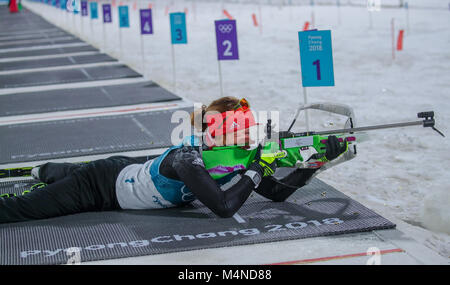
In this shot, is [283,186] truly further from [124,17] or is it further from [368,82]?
[124,17]

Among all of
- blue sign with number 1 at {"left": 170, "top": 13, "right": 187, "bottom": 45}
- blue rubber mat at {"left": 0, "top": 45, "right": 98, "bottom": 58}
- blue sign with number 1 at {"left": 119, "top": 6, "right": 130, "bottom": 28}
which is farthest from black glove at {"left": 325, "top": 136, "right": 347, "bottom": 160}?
blue rubber mat at {"left": 0, "top": 45, "right": 98, "bottom": 58}

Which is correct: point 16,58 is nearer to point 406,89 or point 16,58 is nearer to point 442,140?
point 406,89

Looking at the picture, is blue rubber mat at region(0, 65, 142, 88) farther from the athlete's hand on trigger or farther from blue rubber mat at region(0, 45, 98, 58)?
the athlete's hand on trigger

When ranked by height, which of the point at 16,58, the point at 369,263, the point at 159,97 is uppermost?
the point at 16,58

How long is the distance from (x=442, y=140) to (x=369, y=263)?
3.69 metres

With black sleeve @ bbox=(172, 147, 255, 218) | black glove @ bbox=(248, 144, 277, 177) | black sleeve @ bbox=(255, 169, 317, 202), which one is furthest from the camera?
black sleeve @ bbox=(255, 169, 317, 202)

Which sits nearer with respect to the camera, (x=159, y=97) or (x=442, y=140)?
(x=442, y=140)

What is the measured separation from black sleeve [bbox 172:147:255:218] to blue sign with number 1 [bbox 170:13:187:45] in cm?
687

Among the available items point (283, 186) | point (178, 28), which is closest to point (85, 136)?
point (283, 186)

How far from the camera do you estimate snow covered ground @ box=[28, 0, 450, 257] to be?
208 inches

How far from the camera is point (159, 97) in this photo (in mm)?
9766

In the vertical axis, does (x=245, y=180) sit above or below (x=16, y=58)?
below

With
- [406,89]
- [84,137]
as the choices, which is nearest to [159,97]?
[84,137]
